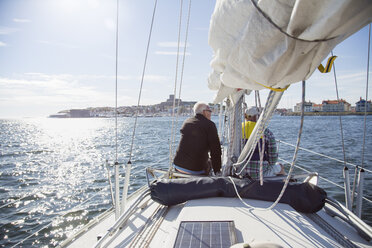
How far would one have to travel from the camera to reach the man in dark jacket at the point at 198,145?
238 centimetres

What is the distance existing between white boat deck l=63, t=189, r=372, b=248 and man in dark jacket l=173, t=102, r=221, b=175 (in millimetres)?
587

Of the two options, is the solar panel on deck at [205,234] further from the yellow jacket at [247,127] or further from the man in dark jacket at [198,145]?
the yellow jacket at [247,127]

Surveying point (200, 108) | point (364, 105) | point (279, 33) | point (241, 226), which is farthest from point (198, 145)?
point (364, 105)

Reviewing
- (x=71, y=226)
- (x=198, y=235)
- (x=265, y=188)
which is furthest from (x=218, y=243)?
(x=71, y=226)

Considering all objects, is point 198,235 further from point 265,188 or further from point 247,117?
point 247,117

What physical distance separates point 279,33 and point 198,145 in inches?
64.9

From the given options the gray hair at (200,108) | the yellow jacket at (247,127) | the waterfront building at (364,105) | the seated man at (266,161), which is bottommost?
the seated man at (266,161)

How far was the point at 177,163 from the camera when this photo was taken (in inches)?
100.0

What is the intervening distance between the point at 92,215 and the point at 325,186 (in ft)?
17.3

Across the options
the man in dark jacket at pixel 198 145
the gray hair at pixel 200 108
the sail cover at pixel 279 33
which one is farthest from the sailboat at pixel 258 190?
the gray hair at pixel 200 108

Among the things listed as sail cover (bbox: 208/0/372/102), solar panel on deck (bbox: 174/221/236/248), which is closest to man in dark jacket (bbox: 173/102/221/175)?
solar panel on deck (bbox: 174/221/236/248)

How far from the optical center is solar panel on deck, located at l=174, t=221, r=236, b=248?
121cm

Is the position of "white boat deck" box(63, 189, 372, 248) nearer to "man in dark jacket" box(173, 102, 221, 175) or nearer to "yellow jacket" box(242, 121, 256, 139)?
"man in dark jacket" box(173, 102, 221, 175)

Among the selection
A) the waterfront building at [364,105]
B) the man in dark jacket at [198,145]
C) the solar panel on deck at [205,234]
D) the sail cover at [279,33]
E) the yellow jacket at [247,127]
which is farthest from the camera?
the yellow jacket at [247,127]
